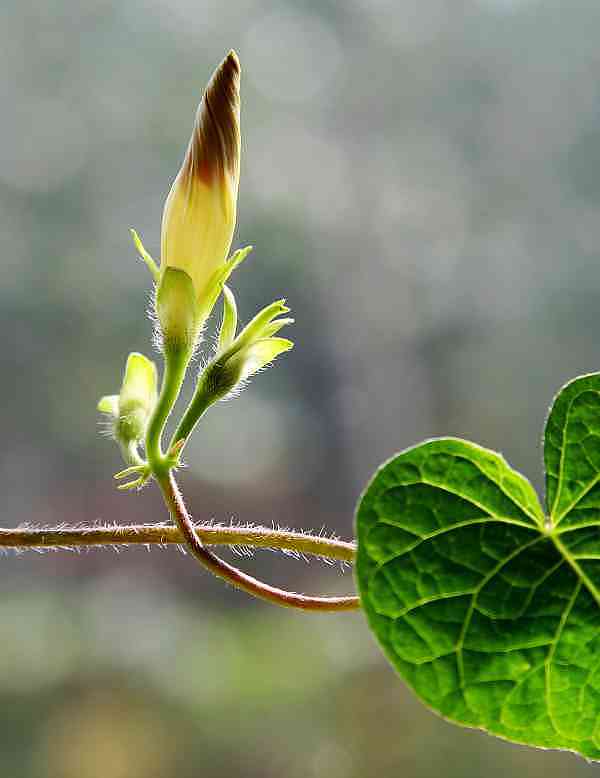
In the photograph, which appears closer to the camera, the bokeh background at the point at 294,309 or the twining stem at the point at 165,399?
the twining stem at the point at 165,399

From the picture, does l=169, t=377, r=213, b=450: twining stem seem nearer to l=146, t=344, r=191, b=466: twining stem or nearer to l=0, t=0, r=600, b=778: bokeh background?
l=146, t=344, r=191, b=466: twining stem

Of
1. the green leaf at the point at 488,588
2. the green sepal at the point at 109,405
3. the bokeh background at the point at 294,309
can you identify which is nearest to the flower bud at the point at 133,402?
the green sepal at the point at 109,405

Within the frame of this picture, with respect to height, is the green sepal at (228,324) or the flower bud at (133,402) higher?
the green sepal at (228,324)

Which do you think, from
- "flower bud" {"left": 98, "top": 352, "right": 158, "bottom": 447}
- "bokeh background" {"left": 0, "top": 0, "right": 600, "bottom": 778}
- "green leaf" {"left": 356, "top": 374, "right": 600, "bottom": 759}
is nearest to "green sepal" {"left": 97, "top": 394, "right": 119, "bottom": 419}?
"flower bud" {"left": 98, "top": 352, "right": 158, "bottom": 447}

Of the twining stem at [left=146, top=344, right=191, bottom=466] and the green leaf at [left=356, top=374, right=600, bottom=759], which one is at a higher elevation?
the twining stem at [left=146, top=344, right=191, bottom=466]

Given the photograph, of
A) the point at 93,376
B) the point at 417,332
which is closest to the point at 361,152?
the point at 417,332

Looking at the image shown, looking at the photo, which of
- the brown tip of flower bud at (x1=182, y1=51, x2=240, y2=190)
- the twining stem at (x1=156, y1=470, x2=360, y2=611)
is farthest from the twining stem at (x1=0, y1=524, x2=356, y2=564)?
the brown tip of flower bud at (x1=182, y1=51, x2=240, y2=190)

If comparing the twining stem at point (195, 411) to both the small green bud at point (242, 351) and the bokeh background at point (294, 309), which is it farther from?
the bokeh background at point (294, 309)

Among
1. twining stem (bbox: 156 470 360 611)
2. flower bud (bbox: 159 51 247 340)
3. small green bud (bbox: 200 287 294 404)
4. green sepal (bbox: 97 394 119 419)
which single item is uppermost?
flower bud (bbox: 159 51 247 340)

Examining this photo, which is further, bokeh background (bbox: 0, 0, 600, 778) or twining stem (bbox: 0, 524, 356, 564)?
bokeh background (bbox: 0, 0, 600, 778)
